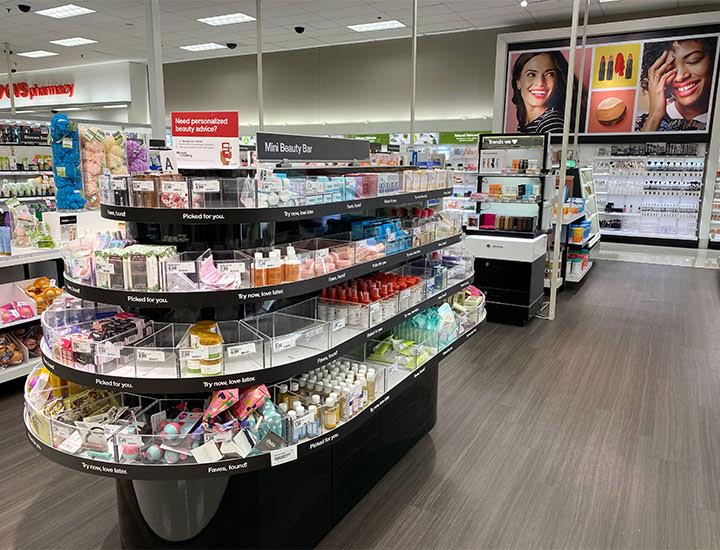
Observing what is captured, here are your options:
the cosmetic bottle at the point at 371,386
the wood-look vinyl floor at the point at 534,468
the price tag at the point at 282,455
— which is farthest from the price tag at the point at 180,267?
the wood-look vinyl floor at the point at 534,468

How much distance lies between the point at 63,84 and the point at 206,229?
1692cm

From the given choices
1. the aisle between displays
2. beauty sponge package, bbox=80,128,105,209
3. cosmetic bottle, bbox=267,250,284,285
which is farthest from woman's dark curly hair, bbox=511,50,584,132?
cosmetic bottle, bbox=267,250,284,285

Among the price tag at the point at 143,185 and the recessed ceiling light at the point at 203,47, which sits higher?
the recessed ceiling light at the point at 203,47

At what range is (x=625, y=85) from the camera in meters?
11.1

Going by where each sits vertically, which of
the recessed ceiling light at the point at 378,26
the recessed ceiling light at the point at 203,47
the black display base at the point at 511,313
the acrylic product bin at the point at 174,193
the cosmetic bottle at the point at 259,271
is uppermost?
the recessed ceiling light at the point at 203,47

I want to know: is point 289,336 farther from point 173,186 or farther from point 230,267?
point 173,186

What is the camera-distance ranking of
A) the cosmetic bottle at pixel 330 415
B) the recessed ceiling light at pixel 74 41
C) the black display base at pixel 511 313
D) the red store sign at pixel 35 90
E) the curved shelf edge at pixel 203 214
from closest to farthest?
the curved shelf edge at pixel 203 214 → the cosmetic bottle at pixel 330 415 → the black display base at pixel 511 313 → the recessed ceiling light at pixel 74 41 → the red store sign at pixel 35 90

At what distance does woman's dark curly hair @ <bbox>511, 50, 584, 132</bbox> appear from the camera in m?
11.6

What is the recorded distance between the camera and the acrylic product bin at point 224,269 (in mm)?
2172

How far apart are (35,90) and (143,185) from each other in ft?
59.8

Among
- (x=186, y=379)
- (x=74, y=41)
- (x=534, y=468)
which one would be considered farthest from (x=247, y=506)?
(x=74, y=41)

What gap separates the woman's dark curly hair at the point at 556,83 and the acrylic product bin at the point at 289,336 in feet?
35.6

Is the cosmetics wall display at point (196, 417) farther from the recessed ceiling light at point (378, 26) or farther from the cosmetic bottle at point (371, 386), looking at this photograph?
the recessed ceiling light at point (378, 26)

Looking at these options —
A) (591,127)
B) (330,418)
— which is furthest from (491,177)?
(591,127)
